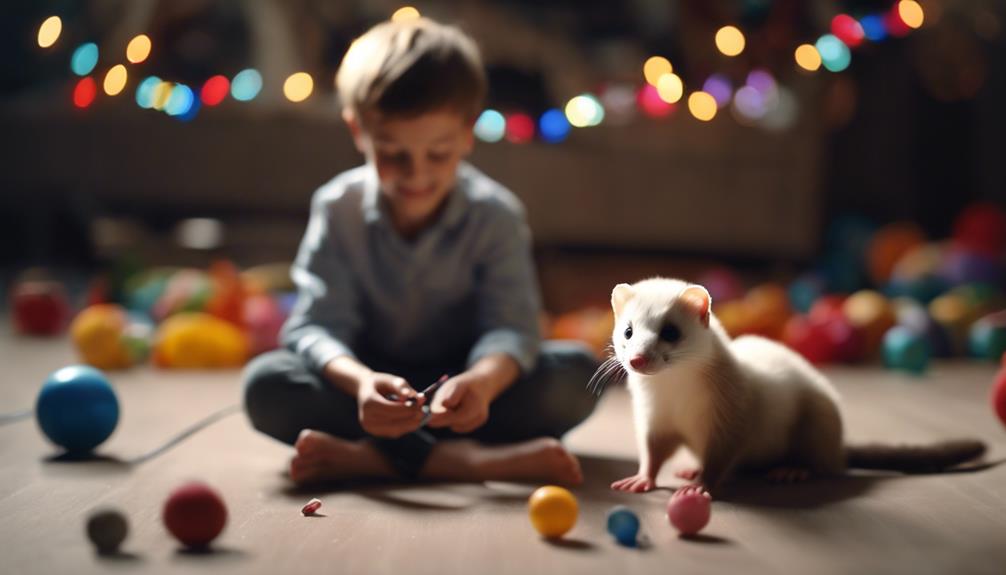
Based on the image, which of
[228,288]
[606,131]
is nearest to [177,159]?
[228,288]

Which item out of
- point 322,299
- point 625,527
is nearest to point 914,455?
point 625,527

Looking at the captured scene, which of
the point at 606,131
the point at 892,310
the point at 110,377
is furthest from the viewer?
the point at 606,131

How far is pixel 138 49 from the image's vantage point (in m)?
2.11

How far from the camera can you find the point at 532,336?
162cm

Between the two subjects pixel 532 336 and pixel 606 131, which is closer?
pixel 532 336

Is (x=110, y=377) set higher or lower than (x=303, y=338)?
lower

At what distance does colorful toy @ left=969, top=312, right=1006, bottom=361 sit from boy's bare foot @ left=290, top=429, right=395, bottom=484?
184cm

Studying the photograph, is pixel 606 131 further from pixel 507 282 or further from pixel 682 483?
pixel 682 483

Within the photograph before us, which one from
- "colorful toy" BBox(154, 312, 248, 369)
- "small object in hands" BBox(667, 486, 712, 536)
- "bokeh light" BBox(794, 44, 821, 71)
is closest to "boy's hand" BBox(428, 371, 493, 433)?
"small object in hands" BBox(667, 486, 712, 536)

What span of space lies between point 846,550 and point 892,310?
1.82 metres

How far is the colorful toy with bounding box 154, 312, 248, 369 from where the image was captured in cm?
246

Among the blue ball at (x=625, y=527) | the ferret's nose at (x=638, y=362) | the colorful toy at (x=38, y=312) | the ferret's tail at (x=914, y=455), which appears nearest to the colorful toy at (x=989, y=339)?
the ferret's tail at (x=914, y=455)

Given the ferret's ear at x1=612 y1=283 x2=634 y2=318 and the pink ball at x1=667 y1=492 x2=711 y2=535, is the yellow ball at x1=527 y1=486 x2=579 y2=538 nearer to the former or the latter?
the pink ball at x1=667 y1=492 x2=711 y2=535

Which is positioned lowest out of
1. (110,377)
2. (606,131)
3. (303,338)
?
(110,377)
